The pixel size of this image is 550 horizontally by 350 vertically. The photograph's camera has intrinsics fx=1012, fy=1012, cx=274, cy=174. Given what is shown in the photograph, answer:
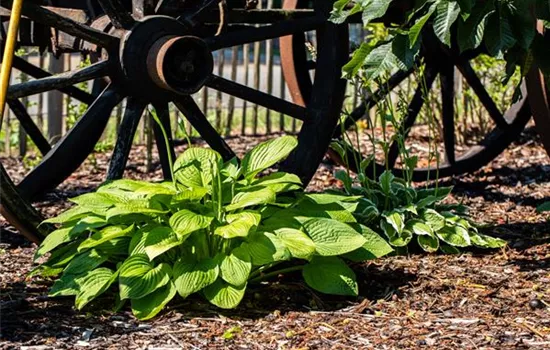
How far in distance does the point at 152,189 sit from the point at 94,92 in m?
2.05

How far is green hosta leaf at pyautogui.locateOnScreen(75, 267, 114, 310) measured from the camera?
3342 mm

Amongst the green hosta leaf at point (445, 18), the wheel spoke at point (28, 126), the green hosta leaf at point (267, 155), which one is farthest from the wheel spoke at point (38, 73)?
the green hosta leaf at point (445, 18)

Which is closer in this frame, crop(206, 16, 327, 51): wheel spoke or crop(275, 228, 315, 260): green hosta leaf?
crop(275, 228, 315, 260): green hosta leaf

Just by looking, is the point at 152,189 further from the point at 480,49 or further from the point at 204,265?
the point at 480,49

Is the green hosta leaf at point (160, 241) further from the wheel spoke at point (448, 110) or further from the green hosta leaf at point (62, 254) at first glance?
the wheel spoke at point (448, 110)

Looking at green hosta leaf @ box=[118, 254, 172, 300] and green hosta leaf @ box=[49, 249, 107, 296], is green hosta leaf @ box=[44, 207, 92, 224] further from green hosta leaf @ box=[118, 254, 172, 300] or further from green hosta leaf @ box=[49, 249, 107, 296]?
green hosta leaf @ box=[118, 254, 172, 300]

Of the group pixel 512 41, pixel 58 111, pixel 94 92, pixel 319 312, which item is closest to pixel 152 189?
pixel 319 312

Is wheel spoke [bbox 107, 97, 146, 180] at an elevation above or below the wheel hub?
below

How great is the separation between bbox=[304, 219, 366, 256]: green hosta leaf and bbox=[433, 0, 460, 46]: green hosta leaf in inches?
31.2

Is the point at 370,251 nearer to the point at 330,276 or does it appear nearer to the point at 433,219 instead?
the point at 330,276

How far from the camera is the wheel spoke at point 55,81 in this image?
369 cm

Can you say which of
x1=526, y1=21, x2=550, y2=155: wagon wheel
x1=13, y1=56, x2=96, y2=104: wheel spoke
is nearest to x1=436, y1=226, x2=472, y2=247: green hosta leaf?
x1=526, y1=21, x2=550, y2=155: wagon wheel

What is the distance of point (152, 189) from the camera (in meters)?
3.58

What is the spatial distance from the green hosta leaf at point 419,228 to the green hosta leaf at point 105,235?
1.23m
